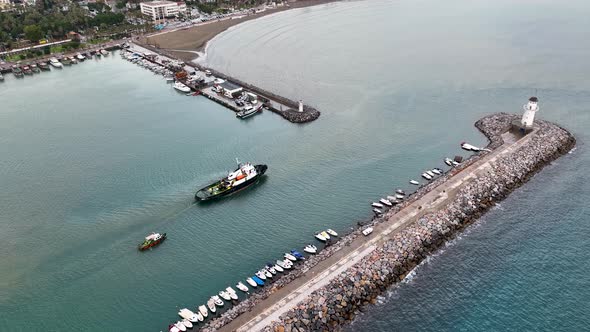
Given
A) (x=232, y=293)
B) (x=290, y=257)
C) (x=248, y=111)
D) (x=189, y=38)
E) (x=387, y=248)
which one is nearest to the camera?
(x=232, y=293)

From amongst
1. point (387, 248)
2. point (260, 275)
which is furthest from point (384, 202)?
point (260, 275)

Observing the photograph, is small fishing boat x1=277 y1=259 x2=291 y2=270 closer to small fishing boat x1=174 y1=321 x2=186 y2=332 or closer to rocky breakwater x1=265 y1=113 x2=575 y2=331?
rocky breakwater x1=265 y1=113 x2=575 y2=331

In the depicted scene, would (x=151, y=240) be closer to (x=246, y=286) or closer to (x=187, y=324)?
(x=187, y=324)

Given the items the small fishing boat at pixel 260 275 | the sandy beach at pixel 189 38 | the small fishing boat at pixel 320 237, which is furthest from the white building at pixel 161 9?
the small fishing boat at pixel 260 275

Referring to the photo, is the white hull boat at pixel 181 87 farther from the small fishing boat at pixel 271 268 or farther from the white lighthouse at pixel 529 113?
the white lighthouse at pixel 529 113

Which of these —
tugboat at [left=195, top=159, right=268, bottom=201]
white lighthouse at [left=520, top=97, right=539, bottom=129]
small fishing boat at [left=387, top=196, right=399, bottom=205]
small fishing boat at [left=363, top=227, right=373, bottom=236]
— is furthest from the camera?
white lighthouse at [left=520, top=97, right=539, bottom=129]

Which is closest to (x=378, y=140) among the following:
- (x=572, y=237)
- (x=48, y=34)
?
(x=572, y=237)

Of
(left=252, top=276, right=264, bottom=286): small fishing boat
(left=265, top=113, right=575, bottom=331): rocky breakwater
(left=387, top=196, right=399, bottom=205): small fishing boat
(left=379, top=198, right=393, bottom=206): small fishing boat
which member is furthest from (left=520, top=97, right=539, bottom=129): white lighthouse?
(left=252, top=276, right=264, bottom=286): small fishing boat
